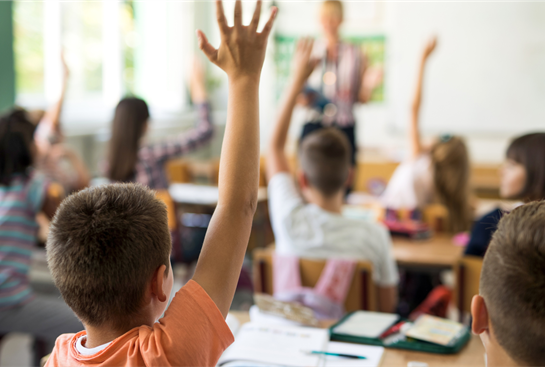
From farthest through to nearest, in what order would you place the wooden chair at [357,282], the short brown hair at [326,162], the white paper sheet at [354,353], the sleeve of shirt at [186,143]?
the sleeve of shirt at [186,143] < the short brown hair at [326,162] < the wooden chair at [357,282] < the white paper sheet at [354,353]

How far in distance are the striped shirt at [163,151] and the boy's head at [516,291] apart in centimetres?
247

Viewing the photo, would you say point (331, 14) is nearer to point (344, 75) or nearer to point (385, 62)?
point (344, 75)

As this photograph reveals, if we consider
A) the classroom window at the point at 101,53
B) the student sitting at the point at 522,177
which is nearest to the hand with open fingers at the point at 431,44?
the student sitting at the point at 522,177

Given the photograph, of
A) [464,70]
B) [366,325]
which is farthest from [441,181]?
[464,70]

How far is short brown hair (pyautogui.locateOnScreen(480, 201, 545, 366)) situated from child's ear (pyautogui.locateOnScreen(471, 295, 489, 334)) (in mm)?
13

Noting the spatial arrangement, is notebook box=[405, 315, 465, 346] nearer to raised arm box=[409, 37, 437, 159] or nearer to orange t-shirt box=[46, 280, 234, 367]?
orange t-shirt box=[46, 280, 234, 367]

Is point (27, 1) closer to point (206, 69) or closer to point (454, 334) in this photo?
point (206, 69)

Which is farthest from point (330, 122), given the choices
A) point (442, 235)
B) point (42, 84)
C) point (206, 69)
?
point (206, 69)

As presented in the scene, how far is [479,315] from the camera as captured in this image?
83cm

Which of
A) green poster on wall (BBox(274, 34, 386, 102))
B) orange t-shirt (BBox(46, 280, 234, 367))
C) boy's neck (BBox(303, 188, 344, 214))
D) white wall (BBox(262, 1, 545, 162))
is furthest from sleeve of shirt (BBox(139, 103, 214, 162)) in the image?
green poster on wall (BBox(274, 34, 386, 102))

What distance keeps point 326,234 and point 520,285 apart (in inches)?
46.2

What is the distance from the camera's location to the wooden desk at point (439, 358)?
115 centimetres

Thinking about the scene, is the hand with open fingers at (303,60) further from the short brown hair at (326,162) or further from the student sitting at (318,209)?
the short brown hair at (326,162)

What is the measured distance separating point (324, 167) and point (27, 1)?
3670 mm
